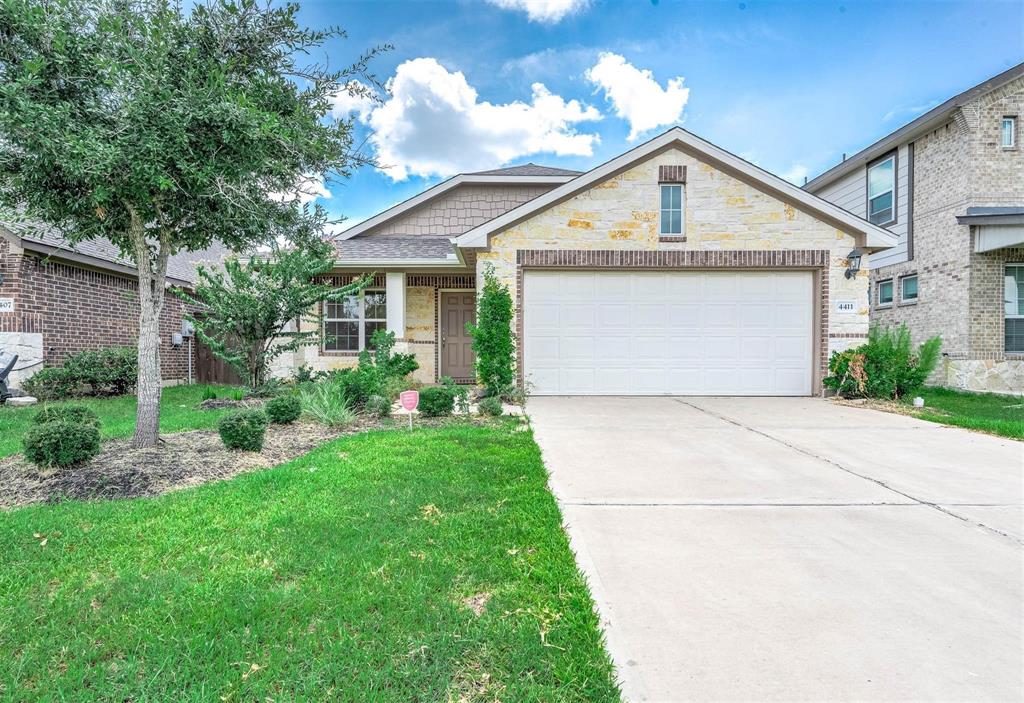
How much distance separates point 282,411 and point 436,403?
79.3 inches

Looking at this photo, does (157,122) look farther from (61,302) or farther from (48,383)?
(61,302)

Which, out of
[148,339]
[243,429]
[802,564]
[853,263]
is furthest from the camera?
[853,263]

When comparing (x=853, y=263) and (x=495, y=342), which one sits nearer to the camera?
(x=495, y=342)

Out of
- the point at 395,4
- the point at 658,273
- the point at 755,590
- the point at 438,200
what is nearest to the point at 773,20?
the point at 658,273

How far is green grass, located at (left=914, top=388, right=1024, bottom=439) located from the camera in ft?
21.3

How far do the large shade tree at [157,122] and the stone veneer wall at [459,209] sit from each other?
8581mm

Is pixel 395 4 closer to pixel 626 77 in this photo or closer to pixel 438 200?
pixel 438 200

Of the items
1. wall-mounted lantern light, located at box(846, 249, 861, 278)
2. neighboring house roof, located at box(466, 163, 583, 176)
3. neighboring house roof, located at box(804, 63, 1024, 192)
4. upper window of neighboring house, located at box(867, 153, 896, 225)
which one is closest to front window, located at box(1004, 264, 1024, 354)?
upper window of neighboring house, located at box(867, 153, 896, 225)

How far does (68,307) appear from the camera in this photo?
10867 mm

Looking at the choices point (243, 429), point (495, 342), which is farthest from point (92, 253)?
point (243, 429)

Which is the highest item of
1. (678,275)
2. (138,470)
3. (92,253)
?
(92,253)

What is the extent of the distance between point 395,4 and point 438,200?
16.0 ft

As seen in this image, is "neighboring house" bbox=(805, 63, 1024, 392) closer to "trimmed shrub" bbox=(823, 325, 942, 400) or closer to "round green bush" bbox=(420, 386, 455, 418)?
"trimmed shrub" bbox=(823, 325, 942, 400)

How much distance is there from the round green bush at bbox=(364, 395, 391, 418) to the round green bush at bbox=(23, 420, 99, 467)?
3493 millimetres
